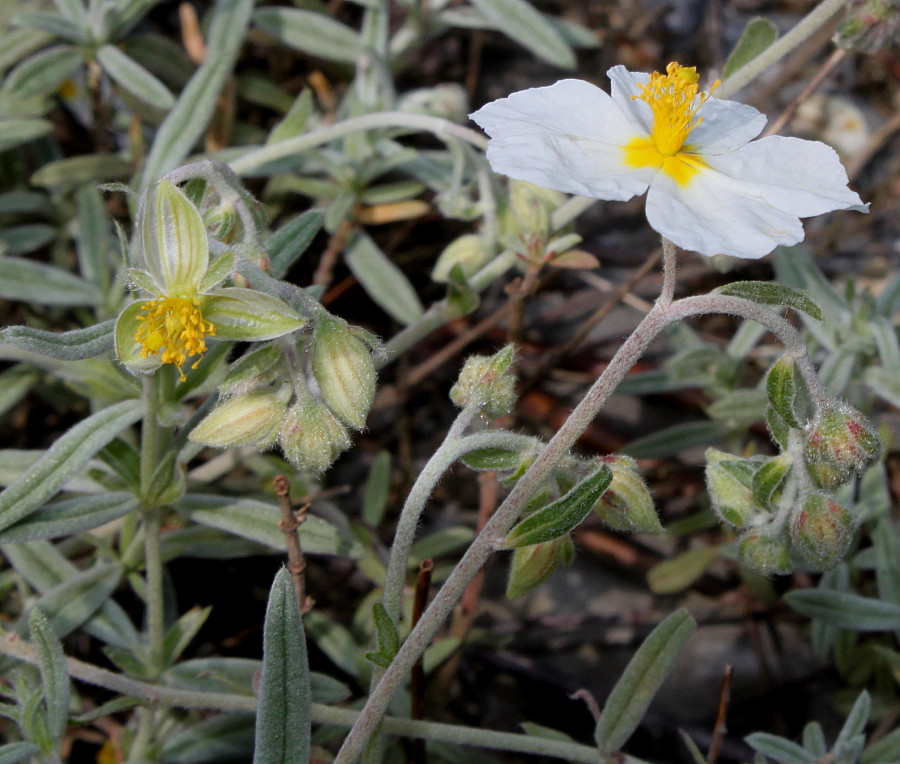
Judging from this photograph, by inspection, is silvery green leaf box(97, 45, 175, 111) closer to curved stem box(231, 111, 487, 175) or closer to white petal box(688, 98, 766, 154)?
curved stem box(231, 111, 487, 175)

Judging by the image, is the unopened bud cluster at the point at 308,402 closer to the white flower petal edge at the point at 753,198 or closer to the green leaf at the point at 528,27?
the white flower petal edge at the point at 753,198

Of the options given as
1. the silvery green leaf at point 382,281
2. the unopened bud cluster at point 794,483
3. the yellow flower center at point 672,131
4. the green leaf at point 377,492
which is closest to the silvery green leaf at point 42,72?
the silvery green leaf at point 382,281

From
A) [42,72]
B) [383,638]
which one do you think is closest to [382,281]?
[42,72]

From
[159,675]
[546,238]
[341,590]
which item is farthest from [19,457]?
[546,238]

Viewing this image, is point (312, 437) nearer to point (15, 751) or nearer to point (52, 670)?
point (52, 670)

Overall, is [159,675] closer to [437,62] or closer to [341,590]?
[341,590]

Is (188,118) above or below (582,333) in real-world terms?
above
